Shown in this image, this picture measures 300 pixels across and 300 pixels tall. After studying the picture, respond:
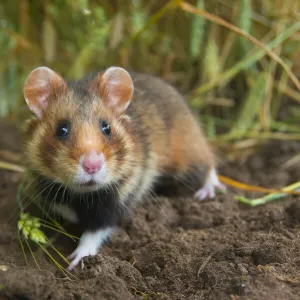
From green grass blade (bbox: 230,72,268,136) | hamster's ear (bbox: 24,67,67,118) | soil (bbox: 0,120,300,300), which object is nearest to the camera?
soil (bbox: 0,120,300,300)

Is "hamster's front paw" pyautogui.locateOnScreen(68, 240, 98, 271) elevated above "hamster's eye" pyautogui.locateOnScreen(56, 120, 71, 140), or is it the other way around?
"hamster's eye" pyautogui.locateOnScreen(56, 120, 71, 140)

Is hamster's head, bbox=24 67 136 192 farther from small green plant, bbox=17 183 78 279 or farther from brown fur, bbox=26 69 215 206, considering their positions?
small green plant, bbox=17 183 78 279

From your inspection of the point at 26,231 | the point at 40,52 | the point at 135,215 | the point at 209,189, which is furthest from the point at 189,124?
the point at 40,52

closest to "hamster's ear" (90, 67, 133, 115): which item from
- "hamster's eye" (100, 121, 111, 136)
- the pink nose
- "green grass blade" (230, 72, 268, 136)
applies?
"hamster's eye" (100, 121, 111, 136)

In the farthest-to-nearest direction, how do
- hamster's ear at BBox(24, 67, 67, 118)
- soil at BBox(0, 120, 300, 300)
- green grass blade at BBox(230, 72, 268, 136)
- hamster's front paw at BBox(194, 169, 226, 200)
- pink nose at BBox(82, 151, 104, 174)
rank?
green grass blade at BBox(230, 72, 268, 136) < hamster's front paw at BBox(194, 169, 226, 200) < hamster's ear at BBox(24, 67, 67, 118) < pink nose at BBox(82, 151, 104, 174) < soil at BBox(0, 120, 300, 300)

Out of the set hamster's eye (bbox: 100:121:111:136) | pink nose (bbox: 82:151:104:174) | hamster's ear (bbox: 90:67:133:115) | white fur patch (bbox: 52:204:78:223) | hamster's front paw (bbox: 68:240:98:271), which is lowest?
hamster's front paw (bbox: 68:240:98:271)

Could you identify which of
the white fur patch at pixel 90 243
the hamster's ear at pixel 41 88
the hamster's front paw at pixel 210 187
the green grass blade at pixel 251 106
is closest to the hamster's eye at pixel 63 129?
the hamster's ear at pixel 41 88

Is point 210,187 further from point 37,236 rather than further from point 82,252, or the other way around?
point 37,236

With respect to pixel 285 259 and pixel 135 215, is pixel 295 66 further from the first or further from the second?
pixel 285 259

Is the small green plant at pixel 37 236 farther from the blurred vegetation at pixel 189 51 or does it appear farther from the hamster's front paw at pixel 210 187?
the blurred vegetation at pixel 189 51
